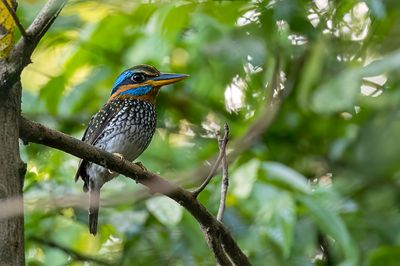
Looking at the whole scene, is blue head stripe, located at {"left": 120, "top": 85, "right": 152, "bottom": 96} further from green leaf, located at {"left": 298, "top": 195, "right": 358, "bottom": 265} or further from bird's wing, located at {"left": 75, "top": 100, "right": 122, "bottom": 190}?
green leaf, located at {"left": 298, "top": 195, "right": 358, "bottom": 265}

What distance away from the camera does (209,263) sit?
13.6ft

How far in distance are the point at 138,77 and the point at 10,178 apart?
251 cm

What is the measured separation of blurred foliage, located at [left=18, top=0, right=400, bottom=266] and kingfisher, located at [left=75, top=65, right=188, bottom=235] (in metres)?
0.07

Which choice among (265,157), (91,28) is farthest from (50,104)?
(265,157)

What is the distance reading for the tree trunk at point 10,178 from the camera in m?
2.01

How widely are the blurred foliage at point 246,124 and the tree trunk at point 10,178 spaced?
101 centimetres

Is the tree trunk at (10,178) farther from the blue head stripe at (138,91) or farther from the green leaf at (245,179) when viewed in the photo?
the blue head stripe at (138,91)

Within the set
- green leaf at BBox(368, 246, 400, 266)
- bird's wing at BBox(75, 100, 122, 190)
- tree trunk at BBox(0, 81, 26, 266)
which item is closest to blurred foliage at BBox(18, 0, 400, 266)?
green leaf at BBox(368, 246, 400, 266)

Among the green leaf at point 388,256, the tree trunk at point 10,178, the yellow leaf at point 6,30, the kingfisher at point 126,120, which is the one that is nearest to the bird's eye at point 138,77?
the kingfisher at point 126,120

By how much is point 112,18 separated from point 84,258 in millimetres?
1246

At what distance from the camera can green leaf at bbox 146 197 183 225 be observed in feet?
12.3

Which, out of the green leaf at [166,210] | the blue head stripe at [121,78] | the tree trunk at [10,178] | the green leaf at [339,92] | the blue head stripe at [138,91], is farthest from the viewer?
the blue head stripe at [138,91]

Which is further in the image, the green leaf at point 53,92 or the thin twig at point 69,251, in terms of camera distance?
the green leaf at point 53,92

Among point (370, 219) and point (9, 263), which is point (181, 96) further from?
point (9, 263)
